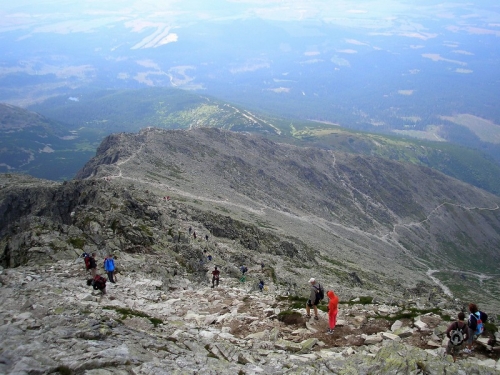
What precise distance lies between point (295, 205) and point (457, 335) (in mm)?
133909

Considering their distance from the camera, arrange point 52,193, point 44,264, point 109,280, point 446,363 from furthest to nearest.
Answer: point 52,193, point 44,264, point 109,280, point 446,363

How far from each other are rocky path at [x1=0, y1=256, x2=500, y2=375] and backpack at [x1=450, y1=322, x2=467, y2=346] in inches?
29.7

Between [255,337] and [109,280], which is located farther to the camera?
[109,280]

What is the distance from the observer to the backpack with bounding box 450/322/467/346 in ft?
59.1

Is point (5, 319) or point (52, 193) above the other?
point (5, 319)

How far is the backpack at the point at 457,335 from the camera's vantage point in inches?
709

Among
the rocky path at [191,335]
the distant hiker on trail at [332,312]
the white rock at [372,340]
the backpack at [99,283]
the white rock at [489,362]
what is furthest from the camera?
the backpack at [99,283]

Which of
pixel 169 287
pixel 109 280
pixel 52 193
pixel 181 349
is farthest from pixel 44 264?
pixel 52 193

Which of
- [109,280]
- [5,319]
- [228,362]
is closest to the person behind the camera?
[228,362]

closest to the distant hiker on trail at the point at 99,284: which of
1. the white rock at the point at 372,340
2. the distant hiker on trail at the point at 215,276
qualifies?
the distant hiker on trail at the point at 215,276

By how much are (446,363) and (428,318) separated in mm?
6566

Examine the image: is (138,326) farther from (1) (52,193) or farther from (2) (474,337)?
(1) (52,193)

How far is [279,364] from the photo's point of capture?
1792 centimetres

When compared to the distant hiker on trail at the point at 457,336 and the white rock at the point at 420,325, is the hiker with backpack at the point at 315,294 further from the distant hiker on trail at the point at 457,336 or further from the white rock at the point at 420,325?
the distant hiker on trail at the point at 457,336
